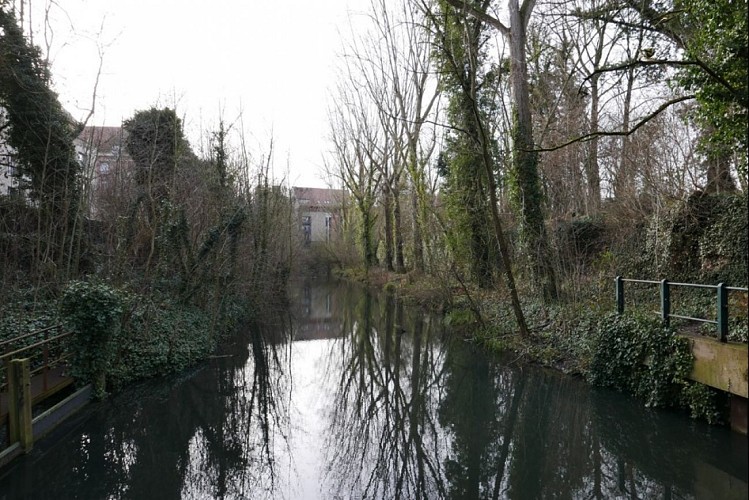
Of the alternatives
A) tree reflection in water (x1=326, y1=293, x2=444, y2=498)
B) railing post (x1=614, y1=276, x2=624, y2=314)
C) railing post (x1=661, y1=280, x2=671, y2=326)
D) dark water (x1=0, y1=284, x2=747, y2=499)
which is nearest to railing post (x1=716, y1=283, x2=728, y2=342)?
railing post (x1=661, y1=280, x2=671, y2=326)

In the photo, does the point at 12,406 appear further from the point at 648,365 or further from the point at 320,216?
the point at 320,216

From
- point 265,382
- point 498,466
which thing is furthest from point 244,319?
point 498,466

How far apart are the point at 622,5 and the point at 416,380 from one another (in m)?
9.41

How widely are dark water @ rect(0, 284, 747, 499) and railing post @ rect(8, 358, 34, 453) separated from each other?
0.28 meters

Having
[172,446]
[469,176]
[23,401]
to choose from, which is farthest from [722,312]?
[469,176]

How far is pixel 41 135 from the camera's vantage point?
11844 millimetres

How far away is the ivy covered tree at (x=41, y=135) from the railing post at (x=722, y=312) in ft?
39.4

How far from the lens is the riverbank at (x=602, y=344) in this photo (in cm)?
703

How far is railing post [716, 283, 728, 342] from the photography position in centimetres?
645

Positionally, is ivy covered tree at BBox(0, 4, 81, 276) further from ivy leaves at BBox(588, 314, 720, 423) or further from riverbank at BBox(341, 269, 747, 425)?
ivy leaves at BBox(588, 314, 720, 423)

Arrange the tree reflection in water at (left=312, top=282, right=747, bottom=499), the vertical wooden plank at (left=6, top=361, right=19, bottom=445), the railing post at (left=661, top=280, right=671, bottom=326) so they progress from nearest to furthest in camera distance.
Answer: the tree reflection in water at (left=312, top=282, right=747, bottom=499)
the vertical wooden plank at (left=6, top=361, right=19, bottom=445)
the railing post at (left=661, top=280, right=671, bottom=326)

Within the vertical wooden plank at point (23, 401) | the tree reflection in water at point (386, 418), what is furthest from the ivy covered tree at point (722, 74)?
the vertical wooden plank at point (23, 401)

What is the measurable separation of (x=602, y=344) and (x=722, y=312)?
2522mm

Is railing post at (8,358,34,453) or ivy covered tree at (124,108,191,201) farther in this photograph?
ivy covered tree at (124,108,191,201)
